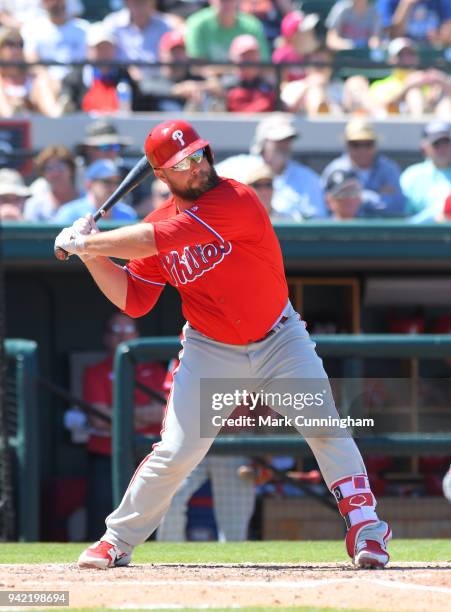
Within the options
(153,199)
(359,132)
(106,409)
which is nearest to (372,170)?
(359,132)

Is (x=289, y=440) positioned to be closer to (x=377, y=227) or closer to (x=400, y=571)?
(x=377, y=227)

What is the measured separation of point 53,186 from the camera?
9250 mm

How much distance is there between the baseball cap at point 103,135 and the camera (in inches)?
372

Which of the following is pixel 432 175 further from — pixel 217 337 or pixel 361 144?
pixel 217 337

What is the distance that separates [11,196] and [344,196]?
2.36 meters

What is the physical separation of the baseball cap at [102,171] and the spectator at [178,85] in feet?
5.26

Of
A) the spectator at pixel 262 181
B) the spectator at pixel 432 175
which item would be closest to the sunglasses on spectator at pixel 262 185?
the spectator at pixel 262 181

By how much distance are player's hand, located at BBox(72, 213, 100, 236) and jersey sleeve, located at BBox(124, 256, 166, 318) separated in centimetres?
27

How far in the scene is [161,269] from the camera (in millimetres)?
5160

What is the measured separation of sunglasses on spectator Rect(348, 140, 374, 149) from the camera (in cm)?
962

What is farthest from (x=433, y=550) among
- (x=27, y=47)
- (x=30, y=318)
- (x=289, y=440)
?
(x=27, y=47)

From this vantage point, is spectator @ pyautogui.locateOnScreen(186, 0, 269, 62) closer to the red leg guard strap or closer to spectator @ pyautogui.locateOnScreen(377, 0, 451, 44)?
spectator @ pyautogui.locateOnScreen(377, 0, 451, 44)

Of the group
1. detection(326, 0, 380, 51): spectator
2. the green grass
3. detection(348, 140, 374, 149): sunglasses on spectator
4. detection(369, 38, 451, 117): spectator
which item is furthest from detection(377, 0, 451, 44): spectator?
the green grass

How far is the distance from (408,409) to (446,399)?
284 mm
